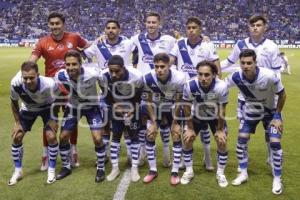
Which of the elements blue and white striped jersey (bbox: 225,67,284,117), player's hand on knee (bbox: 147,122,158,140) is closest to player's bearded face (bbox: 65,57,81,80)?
player's hand on knee (bbox: 147,122,158,140)

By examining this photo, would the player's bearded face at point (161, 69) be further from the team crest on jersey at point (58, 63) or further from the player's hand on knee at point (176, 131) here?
the team crest on jersey at point (58, 63)

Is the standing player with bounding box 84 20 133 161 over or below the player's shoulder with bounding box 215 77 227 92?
over

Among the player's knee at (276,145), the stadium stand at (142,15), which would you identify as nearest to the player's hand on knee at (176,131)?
the player's knee at (276,145)

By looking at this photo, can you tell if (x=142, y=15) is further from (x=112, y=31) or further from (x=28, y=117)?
(x=28, y=117)

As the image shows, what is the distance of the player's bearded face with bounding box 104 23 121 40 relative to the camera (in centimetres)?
851

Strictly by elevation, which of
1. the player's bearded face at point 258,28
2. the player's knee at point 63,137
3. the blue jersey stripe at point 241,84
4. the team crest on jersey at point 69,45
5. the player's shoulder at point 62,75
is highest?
the player's bearded face at point 258,28

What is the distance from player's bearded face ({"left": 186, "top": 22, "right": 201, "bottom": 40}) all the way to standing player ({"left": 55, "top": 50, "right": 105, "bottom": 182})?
1.89m

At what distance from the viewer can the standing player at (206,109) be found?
7422 mm

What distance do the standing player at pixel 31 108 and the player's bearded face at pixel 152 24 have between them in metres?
2.25

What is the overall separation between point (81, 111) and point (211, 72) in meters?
2.50

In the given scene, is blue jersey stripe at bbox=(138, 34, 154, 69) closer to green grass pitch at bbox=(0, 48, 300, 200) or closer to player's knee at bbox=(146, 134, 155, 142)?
player's knee at bbox=(146, 134, 155, 142)

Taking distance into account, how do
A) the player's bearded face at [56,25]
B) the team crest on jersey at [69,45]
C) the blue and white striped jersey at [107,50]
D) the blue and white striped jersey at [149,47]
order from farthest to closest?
the blue and white striped jersey at [149,47] → the blue and white striped jersey at [107,50] → the team crest on jersey at [69,45] → the player's bearded face at [56,25]

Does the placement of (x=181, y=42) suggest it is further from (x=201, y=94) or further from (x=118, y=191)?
(x=118, y=191)

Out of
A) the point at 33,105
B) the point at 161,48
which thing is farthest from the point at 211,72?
the point at 33,105
